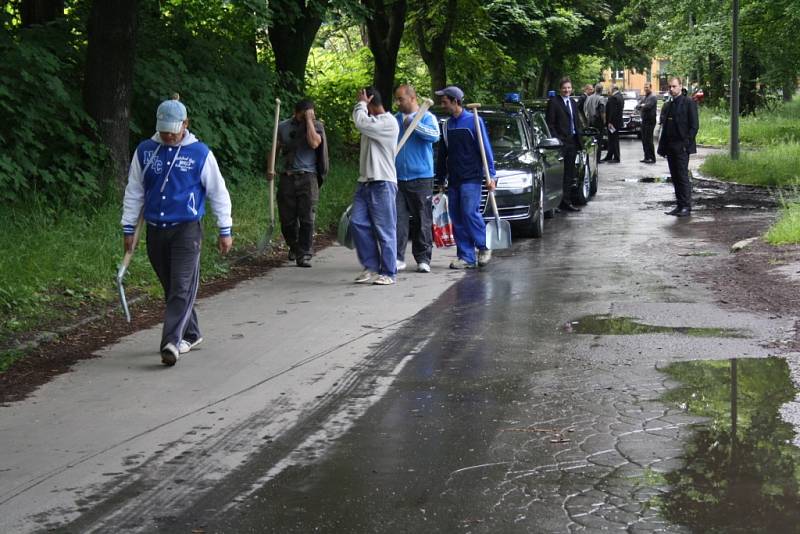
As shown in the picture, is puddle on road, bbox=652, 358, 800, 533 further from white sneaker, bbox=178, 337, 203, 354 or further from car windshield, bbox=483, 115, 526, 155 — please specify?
car windshield, bbox=483, 115, 526, 155

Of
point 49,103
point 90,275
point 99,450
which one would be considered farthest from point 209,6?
point 99,450

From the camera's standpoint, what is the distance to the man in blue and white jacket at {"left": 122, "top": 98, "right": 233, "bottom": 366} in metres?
8.59

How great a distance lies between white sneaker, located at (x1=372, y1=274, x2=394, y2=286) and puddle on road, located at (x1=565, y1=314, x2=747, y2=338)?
2.85 meters

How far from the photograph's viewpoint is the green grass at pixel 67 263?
10078 millimetres

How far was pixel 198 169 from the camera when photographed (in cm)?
866

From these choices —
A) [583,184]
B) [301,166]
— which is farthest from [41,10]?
[583,184]

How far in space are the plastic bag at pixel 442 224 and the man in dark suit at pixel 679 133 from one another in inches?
229

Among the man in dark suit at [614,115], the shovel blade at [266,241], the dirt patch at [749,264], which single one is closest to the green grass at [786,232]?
the dirt patch at [749,264]

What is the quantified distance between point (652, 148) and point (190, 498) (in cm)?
2761

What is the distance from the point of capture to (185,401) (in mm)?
7434

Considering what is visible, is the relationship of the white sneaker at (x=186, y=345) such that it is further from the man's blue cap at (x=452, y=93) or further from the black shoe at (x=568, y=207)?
the black shoe at (x=568, y=207)

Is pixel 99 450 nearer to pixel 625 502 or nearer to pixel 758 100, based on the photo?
pixel 625 502

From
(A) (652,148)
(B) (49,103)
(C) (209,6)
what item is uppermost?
(C) (209,6)

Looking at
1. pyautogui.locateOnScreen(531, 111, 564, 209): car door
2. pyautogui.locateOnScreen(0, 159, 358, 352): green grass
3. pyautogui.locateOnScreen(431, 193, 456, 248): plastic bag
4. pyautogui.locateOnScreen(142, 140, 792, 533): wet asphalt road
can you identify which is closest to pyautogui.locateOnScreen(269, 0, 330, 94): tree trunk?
pyautogui.locateOnScreen(531, 111, 564, 209): car door
